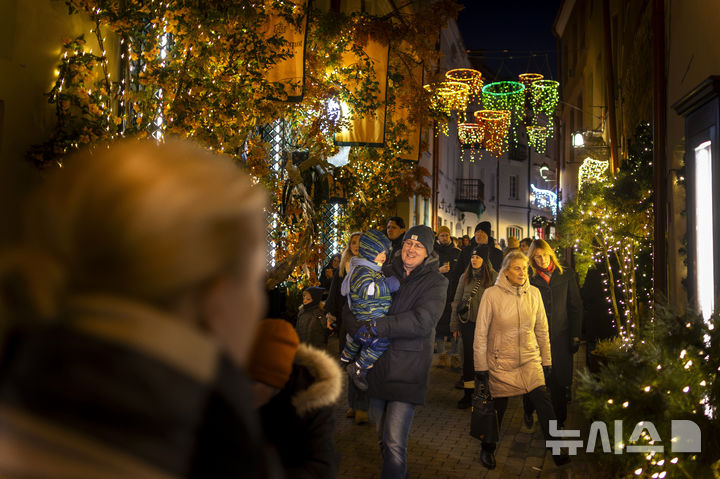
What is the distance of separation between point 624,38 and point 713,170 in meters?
8.95

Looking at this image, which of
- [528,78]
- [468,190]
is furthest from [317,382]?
[468,190]

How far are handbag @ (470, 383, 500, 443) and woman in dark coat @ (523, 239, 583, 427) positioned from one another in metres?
1.38

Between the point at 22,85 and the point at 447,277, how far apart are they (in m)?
7.44

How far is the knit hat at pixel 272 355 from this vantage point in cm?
227

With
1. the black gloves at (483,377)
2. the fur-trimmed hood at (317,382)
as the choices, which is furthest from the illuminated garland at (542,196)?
the fur-trimmed hood at (317,382)

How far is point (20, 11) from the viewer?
18.4ft

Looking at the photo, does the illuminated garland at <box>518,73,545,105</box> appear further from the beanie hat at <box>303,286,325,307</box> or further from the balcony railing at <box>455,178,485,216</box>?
the balcony railing at <box>455,178,485,216</box>

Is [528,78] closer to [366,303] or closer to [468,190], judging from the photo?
[366,303]

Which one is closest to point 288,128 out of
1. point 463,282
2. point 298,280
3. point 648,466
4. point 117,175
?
point 298,280

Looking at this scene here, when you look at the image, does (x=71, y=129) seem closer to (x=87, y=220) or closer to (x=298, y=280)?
(x=87, y=220)

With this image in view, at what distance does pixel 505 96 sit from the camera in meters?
19.1

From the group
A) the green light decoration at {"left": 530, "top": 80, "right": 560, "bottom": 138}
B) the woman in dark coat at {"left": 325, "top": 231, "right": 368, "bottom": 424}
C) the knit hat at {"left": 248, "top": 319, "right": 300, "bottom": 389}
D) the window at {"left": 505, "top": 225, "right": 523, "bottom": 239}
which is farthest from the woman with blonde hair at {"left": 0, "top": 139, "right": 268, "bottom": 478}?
the window at {"left": 505, "top": 225, "right": 523, "bottom": 239}

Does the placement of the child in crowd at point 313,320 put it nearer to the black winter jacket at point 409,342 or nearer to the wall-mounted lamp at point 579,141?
the black winter jacket at point 409,342

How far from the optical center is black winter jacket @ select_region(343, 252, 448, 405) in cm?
491
